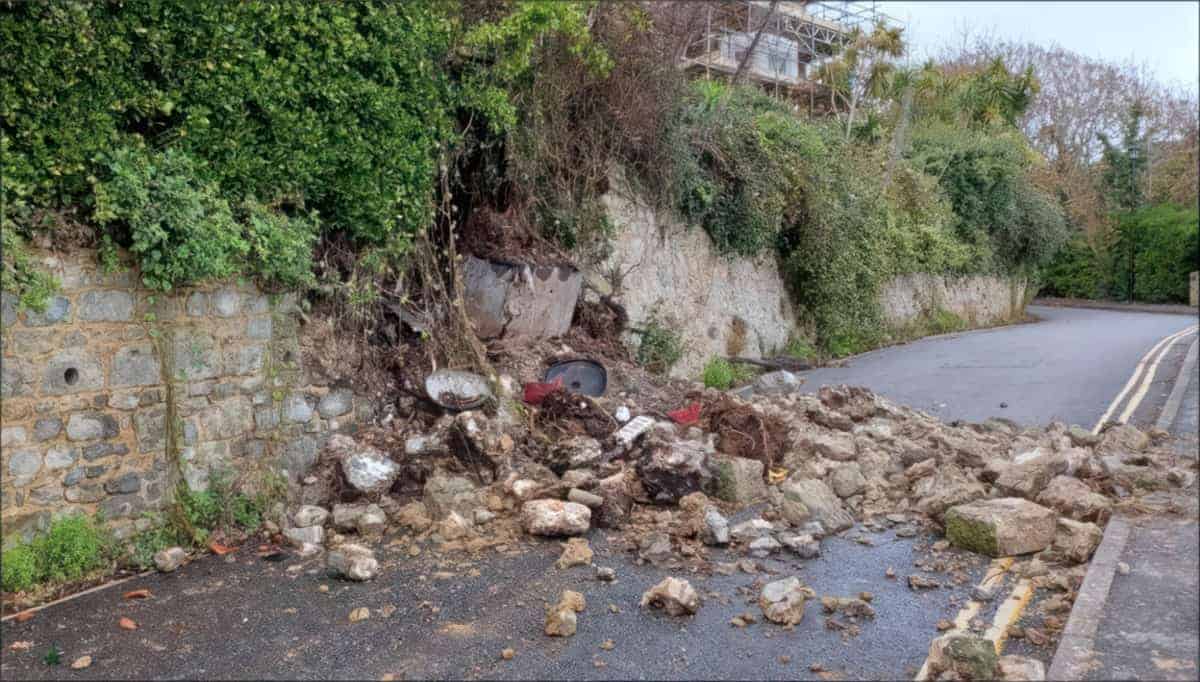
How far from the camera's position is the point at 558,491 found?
668 cm

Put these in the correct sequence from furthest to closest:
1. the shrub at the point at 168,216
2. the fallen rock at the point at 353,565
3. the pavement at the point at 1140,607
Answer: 1. the shrub at the point at 168,216
2. the fallen rock at the point at 353,565
3. the pavement at the point at 1140,607

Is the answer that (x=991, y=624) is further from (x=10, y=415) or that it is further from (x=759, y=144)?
(x=759, y=144)

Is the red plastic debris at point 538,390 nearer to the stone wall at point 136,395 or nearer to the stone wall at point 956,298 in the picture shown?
the stone wall at point 136,395

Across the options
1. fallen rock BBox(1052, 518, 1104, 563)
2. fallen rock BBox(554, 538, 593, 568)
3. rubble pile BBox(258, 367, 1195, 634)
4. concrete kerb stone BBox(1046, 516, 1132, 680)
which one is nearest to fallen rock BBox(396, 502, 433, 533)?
rubble pile BBox(258, 367, 1195, 634)

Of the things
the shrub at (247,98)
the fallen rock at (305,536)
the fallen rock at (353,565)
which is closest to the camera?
the shrub at (247,98)

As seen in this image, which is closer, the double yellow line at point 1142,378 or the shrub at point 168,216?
the shrub at point 168,216

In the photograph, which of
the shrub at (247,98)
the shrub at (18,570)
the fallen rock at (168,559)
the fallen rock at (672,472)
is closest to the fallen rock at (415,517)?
the fallen rock at (168,559)

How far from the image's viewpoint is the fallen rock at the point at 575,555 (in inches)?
222

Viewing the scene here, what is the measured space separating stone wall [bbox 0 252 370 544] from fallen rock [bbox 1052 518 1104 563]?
556 cm

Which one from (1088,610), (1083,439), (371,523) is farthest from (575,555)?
(1083,439)

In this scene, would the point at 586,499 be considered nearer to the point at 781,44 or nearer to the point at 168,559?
the point at 168,559

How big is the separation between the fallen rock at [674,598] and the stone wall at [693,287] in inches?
280

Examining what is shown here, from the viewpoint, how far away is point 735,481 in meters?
6.91

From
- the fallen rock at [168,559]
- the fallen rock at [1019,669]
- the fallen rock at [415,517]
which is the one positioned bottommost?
the fallen rock at [168,559]
